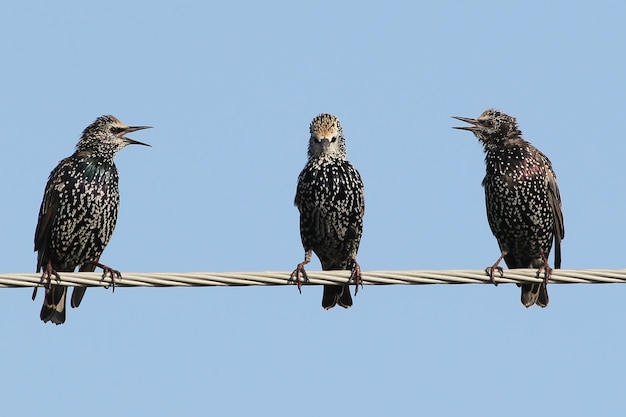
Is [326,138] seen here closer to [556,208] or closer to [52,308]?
[556,208]

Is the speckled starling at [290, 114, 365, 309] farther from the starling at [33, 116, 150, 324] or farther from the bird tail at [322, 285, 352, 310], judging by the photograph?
the starling at [33, 116, 150, 324]

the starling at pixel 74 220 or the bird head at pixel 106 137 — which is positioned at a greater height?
the bird head at pixel 106 137

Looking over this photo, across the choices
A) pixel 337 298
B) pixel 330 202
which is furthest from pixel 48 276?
pixel 337 298

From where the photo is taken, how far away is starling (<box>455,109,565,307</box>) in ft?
30.2

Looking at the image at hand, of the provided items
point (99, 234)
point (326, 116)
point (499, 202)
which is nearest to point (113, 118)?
point (99, 234)

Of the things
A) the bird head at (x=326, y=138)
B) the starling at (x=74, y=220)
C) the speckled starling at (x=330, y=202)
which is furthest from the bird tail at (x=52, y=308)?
the bird head at (x=326, y=138)

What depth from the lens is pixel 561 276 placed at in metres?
6.82

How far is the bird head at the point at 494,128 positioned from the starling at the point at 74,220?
294 cm

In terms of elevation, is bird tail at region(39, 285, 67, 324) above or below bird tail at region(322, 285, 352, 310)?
below

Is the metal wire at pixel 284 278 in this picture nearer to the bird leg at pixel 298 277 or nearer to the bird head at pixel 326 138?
the bird leg at pixel 298 277

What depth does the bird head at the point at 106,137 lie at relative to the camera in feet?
30.3

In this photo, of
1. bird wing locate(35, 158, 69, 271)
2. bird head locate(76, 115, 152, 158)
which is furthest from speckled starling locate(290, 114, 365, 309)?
bird wing locate(35, 158, 69, 271)

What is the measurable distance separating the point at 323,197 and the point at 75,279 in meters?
2.35

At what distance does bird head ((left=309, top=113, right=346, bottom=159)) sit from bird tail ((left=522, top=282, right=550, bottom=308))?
5.85ft
